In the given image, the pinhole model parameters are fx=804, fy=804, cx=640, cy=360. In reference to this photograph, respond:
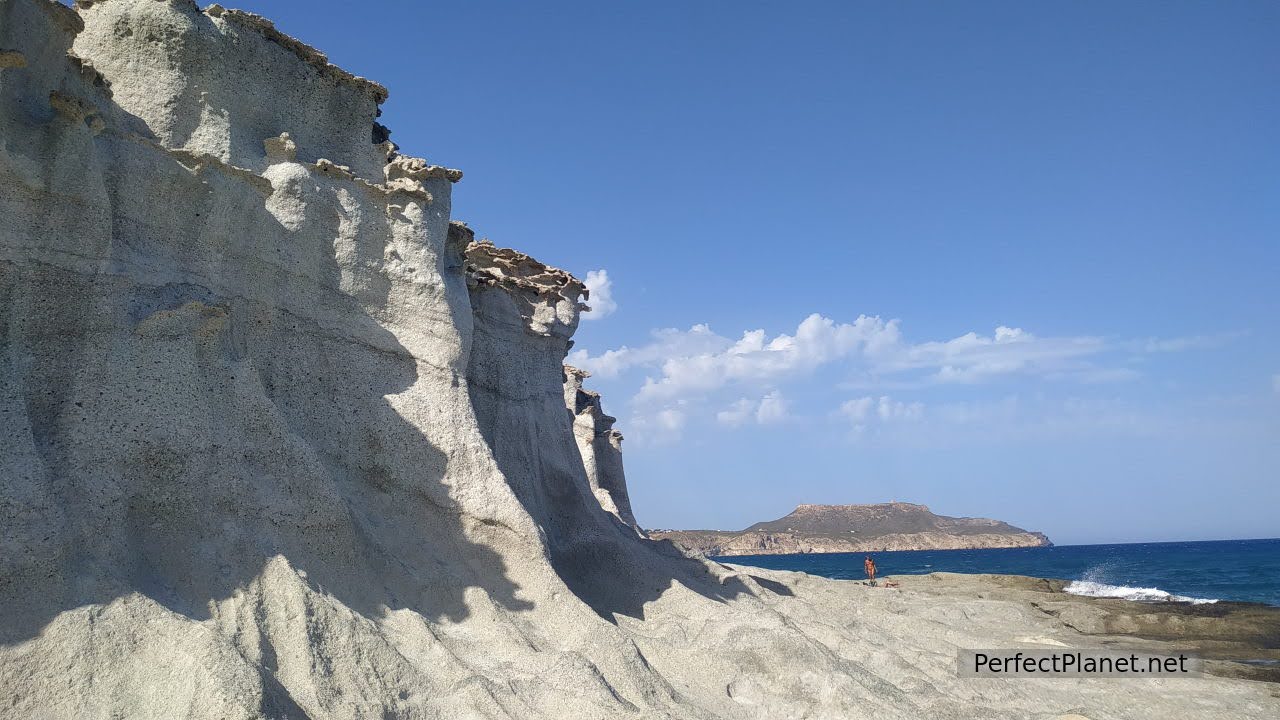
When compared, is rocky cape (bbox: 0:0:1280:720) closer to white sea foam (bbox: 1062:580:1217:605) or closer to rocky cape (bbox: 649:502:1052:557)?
white sea foam (bbox: 1062:580:1217:605)

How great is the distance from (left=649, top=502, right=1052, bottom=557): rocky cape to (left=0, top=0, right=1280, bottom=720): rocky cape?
376 ft

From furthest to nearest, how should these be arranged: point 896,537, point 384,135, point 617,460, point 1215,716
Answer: point 896,537, point 617,460, point 384,135, point 1215,716

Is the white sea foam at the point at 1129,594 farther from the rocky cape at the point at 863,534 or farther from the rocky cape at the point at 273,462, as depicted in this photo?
the rocky cape at the point at 863,534

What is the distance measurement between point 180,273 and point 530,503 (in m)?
7.52

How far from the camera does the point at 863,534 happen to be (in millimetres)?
150500

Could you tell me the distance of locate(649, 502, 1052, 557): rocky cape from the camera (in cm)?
13425

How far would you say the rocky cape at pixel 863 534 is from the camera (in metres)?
134

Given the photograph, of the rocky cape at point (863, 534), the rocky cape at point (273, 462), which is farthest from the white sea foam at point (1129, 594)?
the rocky cape at point (863, 534)

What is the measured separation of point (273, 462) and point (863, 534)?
152m

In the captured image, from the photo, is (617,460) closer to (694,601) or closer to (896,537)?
(694,601)

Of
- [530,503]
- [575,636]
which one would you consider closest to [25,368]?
[575,636]

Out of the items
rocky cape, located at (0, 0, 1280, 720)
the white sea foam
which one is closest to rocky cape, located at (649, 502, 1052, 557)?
the white sea foam

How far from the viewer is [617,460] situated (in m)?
32.9

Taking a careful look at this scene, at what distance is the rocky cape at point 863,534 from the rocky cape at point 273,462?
114606 millimetres
